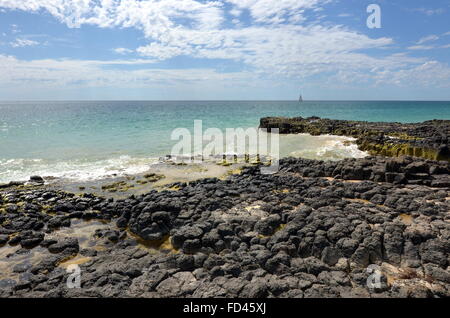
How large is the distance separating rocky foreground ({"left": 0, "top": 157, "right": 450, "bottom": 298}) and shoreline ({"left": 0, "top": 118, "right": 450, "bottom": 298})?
41 mm

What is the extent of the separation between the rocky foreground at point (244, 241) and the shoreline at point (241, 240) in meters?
0.04

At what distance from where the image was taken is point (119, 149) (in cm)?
3222

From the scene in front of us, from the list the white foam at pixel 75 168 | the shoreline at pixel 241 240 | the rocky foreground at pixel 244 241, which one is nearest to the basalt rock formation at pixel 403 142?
the shoreline at pixel 241 240

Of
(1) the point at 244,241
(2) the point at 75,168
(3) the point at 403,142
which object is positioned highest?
(3) the point at 403,142

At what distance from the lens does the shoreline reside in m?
7.96

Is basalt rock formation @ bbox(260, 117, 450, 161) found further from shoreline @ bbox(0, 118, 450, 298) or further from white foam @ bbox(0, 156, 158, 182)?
white foam @ bbox(0, 156, 158, 182)

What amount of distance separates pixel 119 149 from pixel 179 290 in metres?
27.2

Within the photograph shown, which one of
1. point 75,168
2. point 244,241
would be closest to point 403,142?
point 244,241

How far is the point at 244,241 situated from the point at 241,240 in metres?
0.12

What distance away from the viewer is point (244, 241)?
1030 cm

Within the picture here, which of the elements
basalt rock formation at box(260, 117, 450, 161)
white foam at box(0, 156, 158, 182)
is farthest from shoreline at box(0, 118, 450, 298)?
basalt rock formation at box(260, 117, 450, 161)

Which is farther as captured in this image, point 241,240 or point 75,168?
point 75,168

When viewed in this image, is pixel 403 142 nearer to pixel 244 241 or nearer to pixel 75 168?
pixel 244 241

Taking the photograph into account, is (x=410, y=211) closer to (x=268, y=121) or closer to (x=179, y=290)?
(x=179, y=290)
